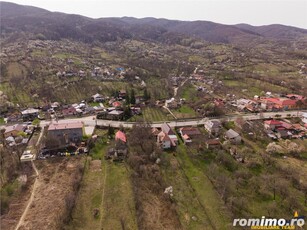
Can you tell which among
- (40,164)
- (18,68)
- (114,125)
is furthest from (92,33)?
(40,164)

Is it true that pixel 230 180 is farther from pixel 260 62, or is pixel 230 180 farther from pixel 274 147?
pixel 260 62

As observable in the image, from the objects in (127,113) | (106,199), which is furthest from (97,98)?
(106,199)

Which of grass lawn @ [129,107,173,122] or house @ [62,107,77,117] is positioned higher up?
grass lawn @ [129,107,173,122]

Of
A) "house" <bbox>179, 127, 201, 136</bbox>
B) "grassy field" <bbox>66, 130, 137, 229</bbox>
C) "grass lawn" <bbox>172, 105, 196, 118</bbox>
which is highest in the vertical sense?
"house" <bbox>179, 127, 201, 136</bbox>

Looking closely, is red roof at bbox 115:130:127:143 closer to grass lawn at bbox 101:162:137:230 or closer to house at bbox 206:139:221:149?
grass lawn at bbox 101:162:137:230

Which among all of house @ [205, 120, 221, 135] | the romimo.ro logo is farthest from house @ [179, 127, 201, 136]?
the romimo.ro logo

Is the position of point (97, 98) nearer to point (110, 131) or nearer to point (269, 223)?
point (110, 131)
